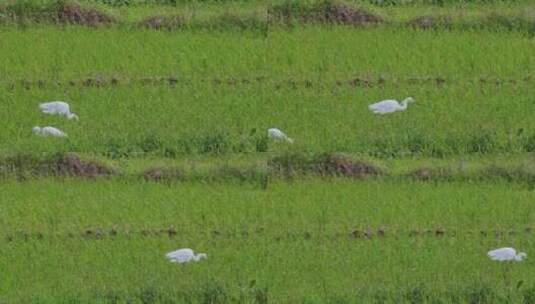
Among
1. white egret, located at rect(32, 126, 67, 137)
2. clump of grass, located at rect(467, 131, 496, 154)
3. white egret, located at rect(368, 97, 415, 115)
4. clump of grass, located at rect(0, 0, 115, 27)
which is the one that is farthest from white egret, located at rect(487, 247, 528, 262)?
clump of grass, located at rect(0, 0, 115, 27)

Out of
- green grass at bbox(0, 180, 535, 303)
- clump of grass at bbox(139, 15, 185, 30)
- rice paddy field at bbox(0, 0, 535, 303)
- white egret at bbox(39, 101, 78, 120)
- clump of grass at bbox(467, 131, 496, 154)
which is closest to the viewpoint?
green grass at bbox(0, 180, 535, 303)

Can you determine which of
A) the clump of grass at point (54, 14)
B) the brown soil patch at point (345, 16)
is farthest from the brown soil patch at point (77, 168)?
the brown soil patch at point (345, 16)

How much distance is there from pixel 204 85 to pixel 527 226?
2050 mm

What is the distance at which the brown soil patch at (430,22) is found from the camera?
14258 millimetres

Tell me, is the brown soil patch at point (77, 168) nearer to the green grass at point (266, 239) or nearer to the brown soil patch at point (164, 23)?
the green grass at point (266, 239)

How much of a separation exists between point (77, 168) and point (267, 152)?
1022 millimetres

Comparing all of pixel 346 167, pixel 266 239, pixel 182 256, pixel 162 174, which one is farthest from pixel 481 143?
pixel 182 256

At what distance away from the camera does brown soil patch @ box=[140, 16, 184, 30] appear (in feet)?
46.5

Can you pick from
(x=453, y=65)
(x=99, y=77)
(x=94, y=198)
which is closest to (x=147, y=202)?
(x=94, y=198)

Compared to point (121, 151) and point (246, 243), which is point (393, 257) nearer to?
point (246, 243)

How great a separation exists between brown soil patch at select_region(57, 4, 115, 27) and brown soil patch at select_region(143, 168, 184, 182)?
1447 mm

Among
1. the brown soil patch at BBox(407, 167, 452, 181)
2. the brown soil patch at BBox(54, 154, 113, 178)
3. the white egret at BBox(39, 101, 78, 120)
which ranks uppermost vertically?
the white egret at BBox(39, 101, 78, 120)

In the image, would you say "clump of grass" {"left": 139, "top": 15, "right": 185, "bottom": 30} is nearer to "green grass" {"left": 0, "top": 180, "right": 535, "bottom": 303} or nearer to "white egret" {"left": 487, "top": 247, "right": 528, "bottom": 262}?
"green grass" {"left": 0, "top": 180, "right": 535, "bottom": 303}

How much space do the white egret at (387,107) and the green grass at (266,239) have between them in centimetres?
52
